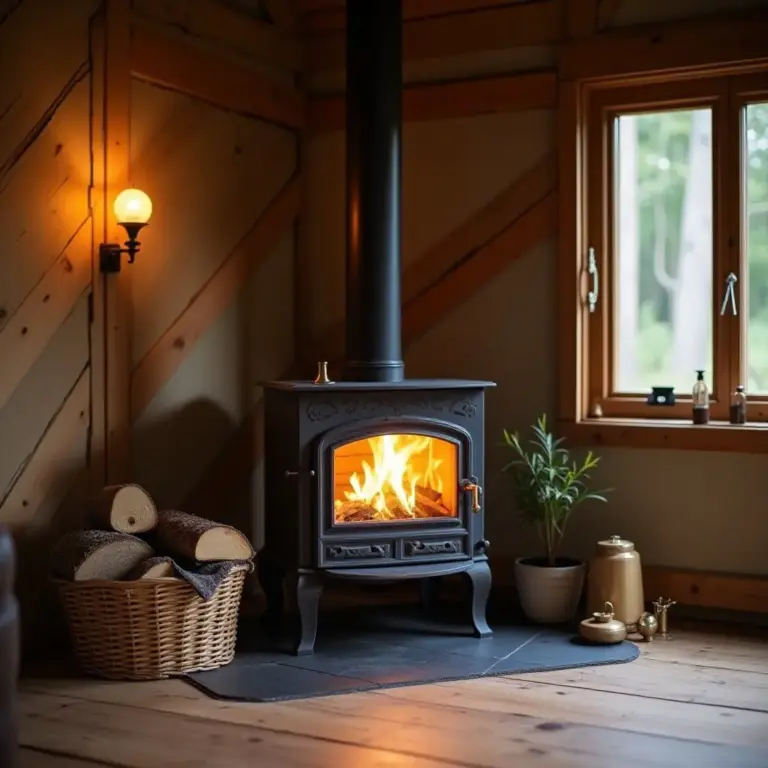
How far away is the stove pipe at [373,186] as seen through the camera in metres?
4.16

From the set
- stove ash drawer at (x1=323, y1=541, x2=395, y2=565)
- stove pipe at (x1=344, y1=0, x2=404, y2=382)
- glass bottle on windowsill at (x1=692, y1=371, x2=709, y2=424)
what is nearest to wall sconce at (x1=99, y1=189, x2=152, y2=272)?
stove pipe at (x1=344, y1=0, x2=404, y2=382)

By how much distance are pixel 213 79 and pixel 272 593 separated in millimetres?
1973

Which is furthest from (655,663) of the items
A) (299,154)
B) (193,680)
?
(299,154)

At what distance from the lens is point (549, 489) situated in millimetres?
4320

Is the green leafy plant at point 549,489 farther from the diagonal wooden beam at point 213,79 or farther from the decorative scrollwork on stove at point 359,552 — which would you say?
the diagonal wooden beam at point 213,79

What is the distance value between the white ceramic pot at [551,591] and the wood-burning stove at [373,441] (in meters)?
0.26

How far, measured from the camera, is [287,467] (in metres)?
4.02

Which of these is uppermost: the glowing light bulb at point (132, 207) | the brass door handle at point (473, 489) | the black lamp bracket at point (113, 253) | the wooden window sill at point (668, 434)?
the glowing light bulb at point (132, 207)

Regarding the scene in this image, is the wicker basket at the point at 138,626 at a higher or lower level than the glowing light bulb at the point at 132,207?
lower

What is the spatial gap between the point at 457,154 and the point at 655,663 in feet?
7.29

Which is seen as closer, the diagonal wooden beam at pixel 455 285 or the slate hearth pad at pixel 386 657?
the slate hearth pad at pixel 386 657

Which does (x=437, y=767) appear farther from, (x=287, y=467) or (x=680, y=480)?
(x=680, y=480)

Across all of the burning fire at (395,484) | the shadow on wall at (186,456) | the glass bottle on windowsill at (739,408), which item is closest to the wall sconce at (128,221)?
the shadow on wall at (186,456)

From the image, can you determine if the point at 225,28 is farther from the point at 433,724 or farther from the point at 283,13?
the point at 433,724
